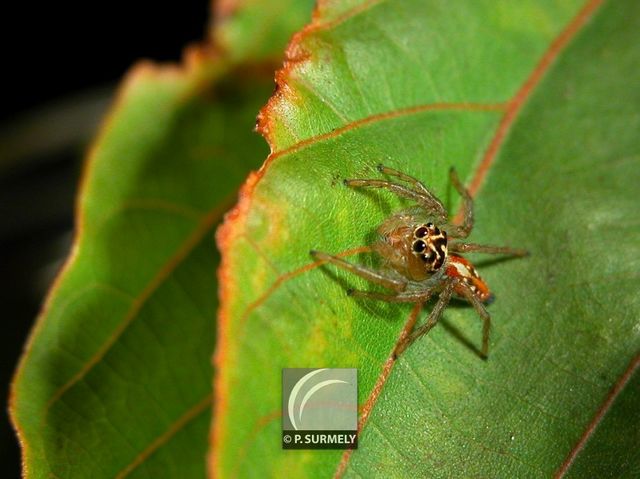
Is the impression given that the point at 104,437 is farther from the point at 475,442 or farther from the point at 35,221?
the point at 35,221

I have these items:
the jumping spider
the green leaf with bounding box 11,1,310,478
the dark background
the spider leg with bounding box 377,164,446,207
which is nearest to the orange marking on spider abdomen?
the jumping spider

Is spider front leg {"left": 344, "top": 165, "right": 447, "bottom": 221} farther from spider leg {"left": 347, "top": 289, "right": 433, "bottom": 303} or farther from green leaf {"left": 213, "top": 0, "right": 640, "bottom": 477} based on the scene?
spider leg {"left": 347, "top": 289, "right": 433, "bottom": 303}

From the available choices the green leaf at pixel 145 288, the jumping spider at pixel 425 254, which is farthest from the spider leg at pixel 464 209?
the green leaf at pixel 145 288

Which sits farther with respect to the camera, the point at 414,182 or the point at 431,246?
the point at 431,246

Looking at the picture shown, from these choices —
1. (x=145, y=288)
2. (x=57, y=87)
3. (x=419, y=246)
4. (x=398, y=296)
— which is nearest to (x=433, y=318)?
(x=398, y=296)

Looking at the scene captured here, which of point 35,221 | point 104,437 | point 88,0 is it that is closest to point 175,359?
point 104,437

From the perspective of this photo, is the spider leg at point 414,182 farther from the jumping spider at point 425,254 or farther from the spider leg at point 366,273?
the spider leg at point 366,273

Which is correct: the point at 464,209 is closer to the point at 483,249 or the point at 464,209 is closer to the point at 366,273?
the point at 483,249
